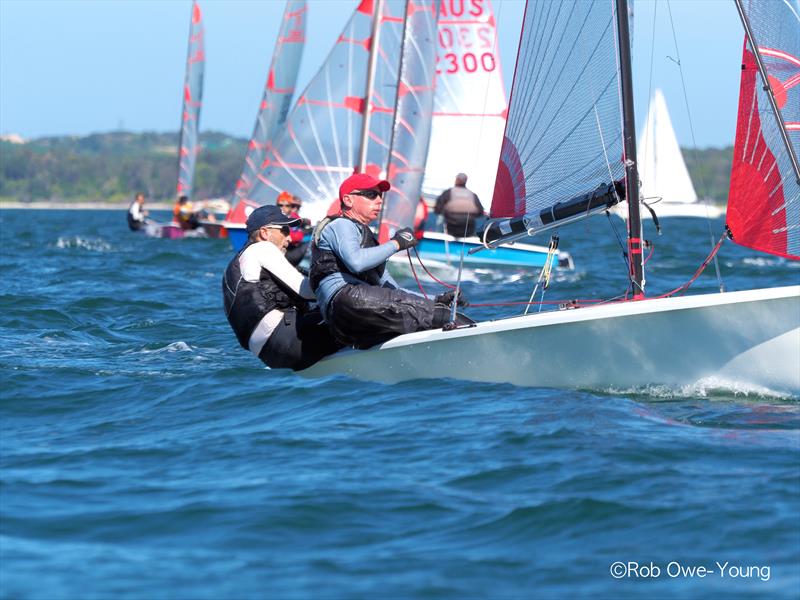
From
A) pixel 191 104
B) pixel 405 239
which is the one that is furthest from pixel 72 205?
pixel 405 239

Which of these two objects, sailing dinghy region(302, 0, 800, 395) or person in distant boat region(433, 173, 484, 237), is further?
person in distant boat region(433, 173, 484, 237)

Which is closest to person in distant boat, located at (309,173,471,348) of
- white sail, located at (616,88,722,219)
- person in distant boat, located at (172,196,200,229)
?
person in distant boat, located at (172,196,200,229)

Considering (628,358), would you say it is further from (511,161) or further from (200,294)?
(200,294)

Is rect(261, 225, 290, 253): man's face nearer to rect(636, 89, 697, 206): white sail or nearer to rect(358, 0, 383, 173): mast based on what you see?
rect(358, 0, 383, 173): mast

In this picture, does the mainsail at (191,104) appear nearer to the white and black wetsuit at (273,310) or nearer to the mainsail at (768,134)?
the white and black wetsuit at (273,310)

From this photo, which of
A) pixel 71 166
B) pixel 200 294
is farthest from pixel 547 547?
pixel 71 166

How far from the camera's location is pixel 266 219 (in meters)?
7.05

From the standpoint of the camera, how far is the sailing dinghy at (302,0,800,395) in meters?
6.13

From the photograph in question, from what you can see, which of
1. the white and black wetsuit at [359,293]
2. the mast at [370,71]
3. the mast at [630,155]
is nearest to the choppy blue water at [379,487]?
the white and black wetsuit at [359,293]

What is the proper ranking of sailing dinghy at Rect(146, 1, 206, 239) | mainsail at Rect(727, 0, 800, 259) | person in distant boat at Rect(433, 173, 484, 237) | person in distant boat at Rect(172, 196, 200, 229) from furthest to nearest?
sailing dinghy at Rect(146, 1, 206, 239) → person in distant boat at Rect(172, 196, 200, 229) → person in distant boat at Rect(433, 173, 484, 237) → mainsail at Rect(727, 0, 800, 259)

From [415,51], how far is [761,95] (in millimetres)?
10988

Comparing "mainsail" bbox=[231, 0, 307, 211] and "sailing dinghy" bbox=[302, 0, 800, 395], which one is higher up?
"mainsail" bbox=[231, 0, 307, 211]

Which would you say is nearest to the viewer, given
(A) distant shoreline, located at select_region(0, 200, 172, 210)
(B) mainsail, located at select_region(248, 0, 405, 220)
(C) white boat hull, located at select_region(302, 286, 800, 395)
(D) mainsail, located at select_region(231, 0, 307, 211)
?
(C) white boat hull, located at select_region(302, 286, 800, 395)

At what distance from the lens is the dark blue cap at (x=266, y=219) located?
705cm
